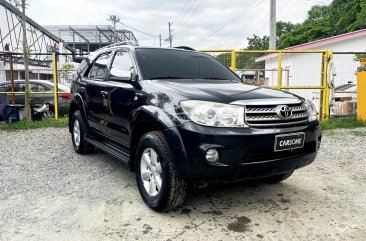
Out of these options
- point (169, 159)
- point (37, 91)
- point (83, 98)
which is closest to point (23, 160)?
point (83, 98)

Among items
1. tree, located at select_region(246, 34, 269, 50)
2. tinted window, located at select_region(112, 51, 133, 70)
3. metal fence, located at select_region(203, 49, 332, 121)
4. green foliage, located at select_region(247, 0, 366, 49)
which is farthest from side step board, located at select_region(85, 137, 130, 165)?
tree, located at select_region(246, 34, 269, 50)

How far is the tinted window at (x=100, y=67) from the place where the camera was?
472 cm

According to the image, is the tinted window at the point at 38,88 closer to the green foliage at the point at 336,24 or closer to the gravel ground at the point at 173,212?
the gravel ground at the point at 173,212

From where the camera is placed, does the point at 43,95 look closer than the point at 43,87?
Yes

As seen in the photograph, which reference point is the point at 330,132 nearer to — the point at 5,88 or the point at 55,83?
the point at 55,83

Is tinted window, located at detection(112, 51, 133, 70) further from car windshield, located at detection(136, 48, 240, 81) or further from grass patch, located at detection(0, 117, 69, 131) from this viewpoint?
grass patch, located at detection(0, 117, 69, 131)

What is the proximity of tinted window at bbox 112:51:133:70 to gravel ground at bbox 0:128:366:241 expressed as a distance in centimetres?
150

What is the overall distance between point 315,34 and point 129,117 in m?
29.4

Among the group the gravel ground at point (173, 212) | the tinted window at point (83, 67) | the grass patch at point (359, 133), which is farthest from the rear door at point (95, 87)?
the grass patch at point (359, 133)

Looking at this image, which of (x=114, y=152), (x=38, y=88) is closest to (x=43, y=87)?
(x=38, y=88)

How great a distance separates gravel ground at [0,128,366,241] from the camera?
2.96 metres

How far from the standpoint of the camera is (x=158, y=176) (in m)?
3.34

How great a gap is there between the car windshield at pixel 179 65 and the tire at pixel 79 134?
1.90 metres

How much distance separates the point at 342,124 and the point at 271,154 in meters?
6.35
